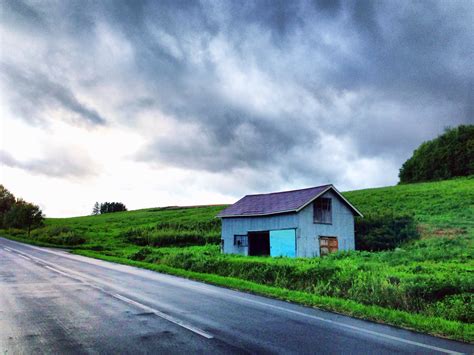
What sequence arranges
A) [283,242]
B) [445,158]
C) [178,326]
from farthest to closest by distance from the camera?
1. [445,158]
2. [283,242]
3. [178,326]

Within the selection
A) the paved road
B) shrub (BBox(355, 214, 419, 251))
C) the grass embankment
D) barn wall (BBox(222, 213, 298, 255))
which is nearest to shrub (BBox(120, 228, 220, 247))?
barn wall (BBox(222, 213, 298, 255))

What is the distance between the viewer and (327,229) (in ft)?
115

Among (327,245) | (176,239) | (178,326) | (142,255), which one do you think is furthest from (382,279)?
(176,239)

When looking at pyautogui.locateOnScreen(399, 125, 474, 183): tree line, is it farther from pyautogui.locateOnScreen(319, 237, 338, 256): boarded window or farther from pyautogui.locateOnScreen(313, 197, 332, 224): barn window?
pyautogui.locateOnScreen(319, 237, 338, 256): boarded window

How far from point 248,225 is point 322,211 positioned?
6834 millimetres

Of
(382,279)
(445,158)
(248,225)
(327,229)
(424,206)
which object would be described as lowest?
(382,279)

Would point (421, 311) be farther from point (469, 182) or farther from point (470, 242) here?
point (469, 182)

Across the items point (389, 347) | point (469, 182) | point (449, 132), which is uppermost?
point (449, 132)

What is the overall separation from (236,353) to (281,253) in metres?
28.0

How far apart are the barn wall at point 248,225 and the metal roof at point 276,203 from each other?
0.57m

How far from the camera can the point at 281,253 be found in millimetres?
34094

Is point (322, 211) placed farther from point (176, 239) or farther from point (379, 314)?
point (379, 314)

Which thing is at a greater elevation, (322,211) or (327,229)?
(322,211)

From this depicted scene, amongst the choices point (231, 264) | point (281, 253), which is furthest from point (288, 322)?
point (281, 253)
